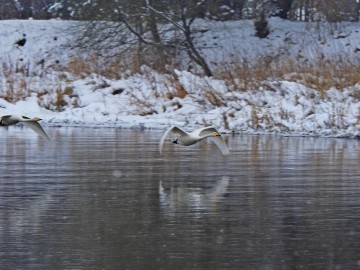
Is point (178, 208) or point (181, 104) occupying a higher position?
point (181, 104)

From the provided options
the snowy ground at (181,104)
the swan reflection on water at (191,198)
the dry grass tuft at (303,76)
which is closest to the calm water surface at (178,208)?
the swan reflection on water at (191,198)

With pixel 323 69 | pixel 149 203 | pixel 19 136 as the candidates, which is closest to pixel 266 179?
pixel 149 203

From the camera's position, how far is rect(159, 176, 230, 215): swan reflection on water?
10938mm

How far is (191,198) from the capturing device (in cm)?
1180

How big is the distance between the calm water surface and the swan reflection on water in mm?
12

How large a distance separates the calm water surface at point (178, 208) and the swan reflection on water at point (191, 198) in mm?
12

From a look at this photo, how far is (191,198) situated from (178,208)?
2.89 feet

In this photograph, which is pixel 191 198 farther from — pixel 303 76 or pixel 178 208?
pixel 303 76

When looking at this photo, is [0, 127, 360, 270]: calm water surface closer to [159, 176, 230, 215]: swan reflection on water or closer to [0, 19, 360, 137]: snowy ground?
[159, 176, 230, 215]: swan reflection on water

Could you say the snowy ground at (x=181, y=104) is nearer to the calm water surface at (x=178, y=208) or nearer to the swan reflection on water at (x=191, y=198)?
the calm water surface at (x=178, y=208)

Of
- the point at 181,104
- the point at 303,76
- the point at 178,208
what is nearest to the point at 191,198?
the point at 178,208

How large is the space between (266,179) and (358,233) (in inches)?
178

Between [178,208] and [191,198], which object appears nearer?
[178,208]

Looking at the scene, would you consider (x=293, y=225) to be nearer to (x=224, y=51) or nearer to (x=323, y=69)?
(x=323, y=69)
